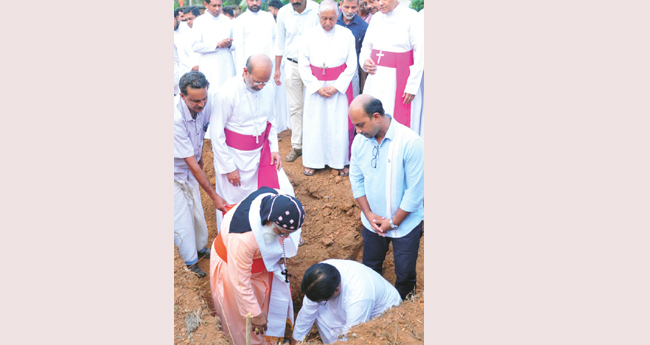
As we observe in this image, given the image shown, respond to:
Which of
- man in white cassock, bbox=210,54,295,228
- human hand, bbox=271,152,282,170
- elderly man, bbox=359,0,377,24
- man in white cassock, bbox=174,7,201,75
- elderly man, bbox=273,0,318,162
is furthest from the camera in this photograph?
man in white cassock, bbox=174,7,201,75

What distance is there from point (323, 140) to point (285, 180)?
1.25m

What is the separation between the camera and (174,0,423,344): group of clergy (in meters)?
3.28

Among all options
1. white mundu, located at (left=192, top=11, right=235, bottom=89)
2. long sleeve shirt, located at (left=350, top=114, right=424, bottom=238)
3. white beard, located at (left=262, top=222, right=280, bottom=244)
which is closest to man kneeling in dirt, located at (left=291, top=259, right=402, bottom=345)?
white beard, located at (left=262, top=222, right=280, bottom=244)

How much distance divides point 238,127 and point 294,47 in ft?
8.58

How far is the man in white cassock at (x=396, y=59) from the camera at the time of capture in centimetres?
506

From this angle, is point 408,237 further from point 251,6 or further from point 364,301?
point 251,6

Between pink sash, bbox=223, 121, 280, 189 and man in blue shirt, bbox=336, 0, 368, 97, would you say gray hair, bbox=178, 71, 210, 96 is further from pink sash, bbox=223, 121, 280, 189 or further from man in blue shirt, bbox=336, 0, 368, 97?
man in blue shirt, bbox=336, 0, 368, 97

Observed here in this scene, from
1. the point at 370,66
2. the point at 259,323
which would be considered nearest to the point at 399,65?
the point at 370,66

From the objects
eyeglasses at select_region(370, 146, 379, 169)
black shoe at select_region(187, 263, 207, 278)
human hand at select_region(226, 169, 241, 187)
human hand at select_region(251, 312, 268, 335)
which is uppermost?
eyeglasses at select_region(370, 146, 379, 169)

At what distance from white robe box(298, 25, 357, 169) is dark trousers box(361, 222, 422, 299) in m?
1.90

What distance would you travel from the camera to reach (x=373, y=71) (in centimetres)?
533

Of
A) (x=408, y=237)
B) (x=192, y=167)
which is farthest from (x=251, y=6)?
(x=408, y=237)

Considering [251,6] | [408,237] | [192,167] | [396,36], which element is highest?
[251,6]

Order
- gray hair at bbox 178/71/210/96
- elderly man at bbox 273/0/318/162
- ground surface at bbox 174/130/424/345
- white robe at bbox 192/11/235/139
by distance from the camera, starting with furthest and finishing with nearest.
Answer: white robe at bbox 192/11/235/139 < elderly man at bbox 273/0/318/162 < gray hair at bbox 178/71/210/96 < ground surface at bbox 174/130/424/345
